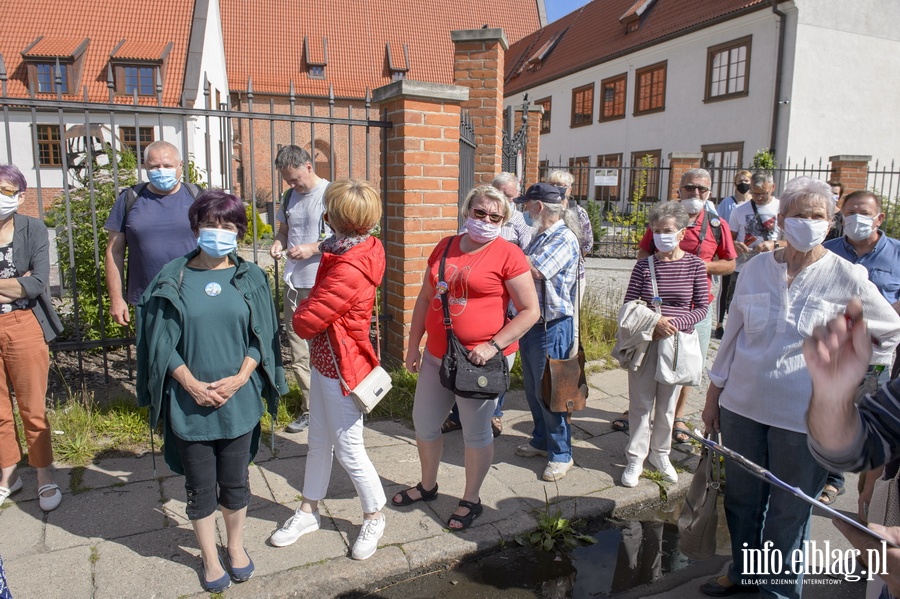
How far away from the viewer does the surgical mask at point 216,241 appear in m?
2.54

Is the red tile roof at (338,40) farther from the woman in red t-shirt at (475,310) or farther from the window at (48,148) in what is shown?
the woman in red t-shirt at (475,310)

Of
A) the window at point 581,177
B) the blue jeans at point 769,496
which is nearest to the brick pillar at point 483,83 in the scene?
the blue jeans at point 769,496

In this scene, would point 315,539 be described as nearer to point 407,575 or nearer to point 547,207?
point 407,575

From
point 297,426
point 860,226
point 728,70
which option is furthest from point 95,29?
point 860,226

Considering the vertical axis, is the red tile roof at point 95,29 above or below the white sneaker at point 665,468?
above

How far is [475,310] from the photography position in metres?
2.92

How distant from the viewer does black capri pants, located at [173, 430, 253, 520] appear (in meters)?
2.54

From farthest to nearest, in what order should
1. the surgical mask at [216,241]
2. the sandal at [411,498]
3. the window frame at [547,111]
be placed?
the window frame at [547,111]
the sandal at [411,498]
the surgical mask at [216,241]

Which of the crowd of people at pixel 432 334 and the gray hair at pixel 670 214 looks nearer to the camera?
the crowd of people at pixel 432 334

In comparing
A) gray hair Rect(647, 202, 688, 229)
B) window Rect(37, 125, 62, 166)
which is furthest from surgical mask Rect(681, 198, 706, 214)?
window Rect(37, 125, 62, 166)

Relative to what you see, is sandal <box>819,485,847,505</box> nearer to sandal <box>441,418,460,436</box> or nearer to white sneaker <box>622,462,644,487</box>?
white sneaker <box>622,462,644,487</box>

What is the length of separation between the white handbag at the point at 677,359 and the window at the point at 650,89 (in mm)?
20241

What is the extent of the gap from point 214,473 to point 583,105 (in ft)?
87.0

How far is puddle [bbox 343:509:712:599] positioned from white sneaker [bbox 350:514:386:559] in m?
0.17
